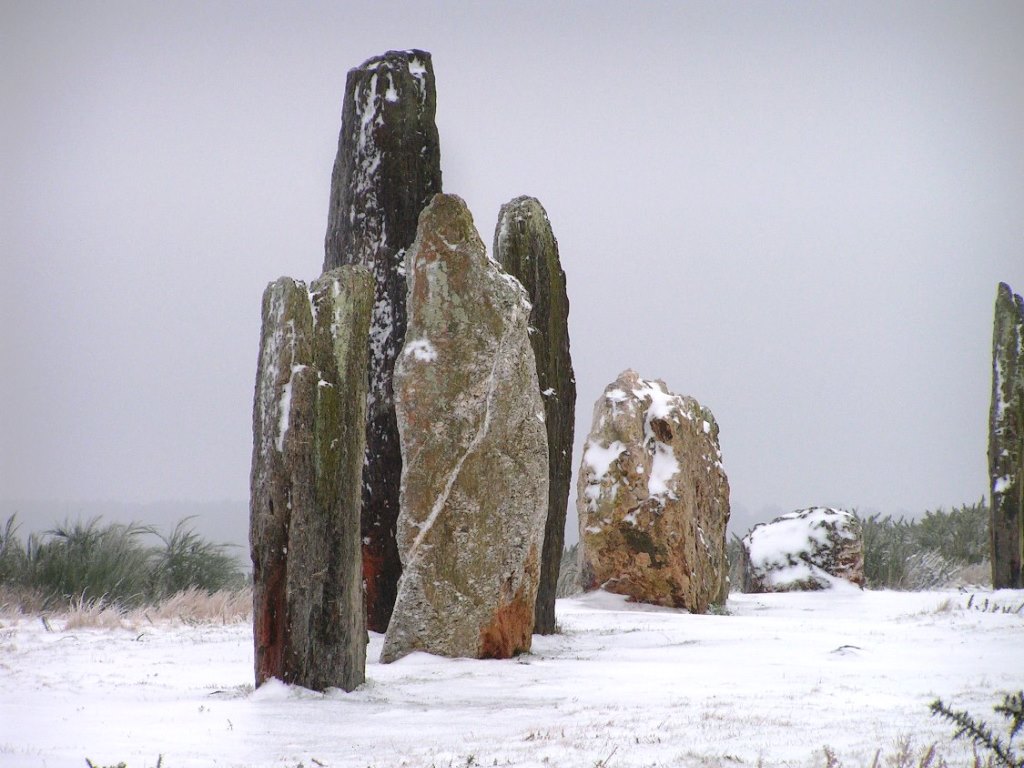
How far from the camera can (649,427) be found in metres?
10.9

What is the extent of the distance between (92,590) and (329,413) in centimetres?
635

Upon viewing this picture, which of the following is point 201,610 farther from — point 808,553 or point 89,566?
point 808,553

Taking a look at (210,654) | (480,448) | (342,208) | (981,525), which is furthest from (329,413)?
(981,525)

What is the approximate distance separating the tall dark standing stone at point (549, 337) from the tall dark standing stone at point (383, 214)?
724mm

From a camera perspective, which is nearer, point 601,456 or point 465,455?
point 465,455

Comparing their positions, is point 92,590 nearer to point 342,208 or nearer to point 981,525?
point 342,208

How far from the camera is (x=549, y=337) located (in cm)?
813

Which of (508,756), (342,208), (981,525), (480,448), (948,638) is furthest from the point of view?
(981,525)

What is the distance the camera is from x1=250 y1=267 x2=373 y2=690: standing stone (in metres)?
5.39

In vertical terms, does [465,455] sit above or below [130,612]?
above

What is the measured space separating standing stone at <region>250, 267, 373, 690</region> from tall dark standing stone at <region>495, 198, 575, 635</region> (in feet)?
8.29

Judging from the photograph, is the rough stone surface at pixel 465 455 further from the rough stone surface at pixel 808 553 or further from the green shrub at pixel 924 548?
the green shrub at pixel 924 548

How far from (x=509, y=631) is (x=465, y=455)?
3.60 feet

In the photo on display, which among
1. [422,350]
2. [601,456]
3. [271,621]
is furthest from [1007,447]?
[271,621]
